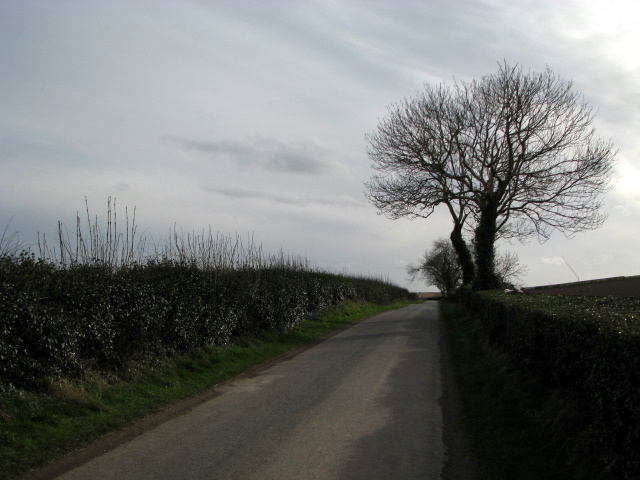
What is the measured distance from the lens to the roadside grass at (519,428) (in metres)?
5.85

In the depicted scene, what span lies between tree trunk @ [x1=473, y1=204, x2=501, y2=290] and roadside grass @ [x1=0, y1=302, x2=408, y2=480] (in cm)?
1862

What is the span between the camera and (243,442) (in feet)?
23.3

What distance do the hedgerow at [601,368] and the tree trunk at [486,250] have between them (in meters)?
20.3

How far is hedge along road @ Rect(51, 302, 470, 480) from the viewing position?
6.06 metres

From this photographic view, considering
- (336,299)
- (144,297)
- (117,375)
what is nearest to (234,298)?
(144,297)

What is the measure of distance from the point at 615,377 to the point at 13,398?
7538 millimetres

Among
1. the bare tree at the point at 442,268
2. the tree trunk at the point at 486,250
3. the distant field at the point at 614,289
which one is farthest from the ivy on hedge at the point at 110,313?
the bare tree at the point at 442,268

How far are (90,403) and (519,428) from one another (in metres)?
6.42

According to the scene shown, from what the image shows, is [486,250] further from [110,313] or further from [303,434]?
[303,434]

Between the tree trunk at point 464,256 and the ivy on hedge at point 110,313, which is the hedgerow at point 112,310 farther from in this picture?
the tree trunk at point 464,256

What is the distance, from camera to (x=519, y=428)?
741 cm

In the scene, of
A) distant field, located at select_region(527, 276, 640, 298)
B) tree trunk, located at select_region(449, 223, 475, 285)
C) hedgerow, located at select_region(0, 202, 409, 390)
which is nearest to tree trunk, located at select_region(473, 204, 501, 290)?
tree trunk, located at select_region(449, 223, 475, 285)

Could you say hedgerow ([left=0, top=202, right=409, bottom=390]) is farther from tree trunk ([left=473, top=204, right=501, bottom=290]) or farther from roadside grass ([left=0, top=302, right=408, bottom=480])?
tree trunk ([left=473, top=204, right=501, bottom=290])

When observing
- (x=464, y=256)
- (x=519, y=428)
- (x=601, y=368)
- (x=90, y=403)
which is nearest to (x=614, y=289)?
(x=519, y=428)
